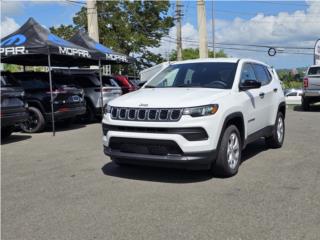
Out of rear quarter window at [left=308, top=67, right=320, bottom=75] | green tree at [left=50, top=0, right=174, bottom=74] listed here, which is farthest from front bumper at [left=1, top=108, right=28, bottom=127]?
green tree at [left=50, top=0, right=174, bottom=74]

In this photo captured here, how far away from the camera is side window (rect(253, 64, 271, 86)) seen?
8227 millimetres

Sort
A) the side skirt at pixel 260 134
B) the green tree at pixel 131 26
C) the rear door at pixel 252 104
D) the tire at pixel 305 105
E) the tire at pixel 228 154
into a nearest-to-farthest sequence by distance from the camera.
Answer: the tire at pixel 228 154 < the rear door at pixel 252 104 < the side skirt at pixel 260 134 < the tire at pixel 305 105 < the green tree at pixel 131 26

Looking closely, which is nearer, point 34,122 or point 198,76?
point 198,76

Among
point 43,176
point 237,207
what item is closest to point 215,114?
point 237,207

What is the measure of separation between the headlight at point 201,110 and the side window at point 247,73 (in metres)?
1.27

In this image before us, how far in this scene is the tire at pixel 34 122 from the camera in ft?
41.2

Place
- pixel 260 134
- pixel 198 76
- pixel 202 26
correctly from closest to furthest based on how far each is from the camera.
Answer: pixel 198 76 → pixel 260 134 → pixel 202 26

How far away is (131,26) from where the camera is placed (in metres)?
44.7

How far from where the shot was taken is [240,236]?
428cm

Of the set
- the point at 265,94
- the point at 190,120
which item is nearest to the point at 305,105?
Result: the point at 265,94

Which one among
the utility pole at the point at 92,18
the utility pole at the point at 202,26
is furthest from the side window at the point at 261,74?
the utility pole at the point at 202,26

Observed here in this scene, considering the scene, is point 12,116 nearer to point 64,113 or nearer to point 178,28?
point 64,113

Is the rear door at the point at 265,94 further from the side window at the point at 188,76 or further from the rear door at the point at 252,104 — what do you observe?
the side window at the point at 188,76

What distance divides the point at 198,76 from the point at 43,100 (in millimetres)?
6395
